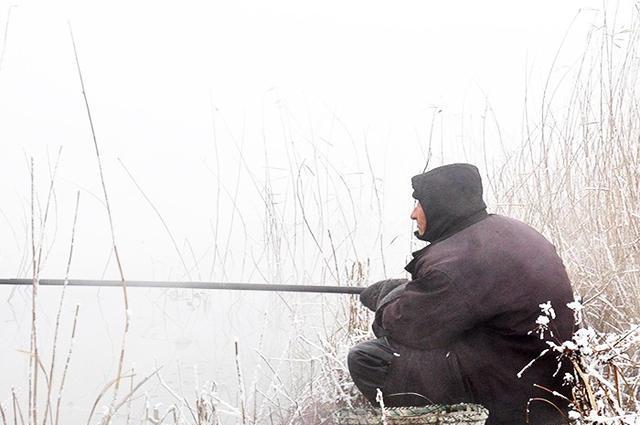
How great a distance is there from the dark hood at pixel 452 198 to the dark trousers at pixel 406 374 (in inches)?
13.6

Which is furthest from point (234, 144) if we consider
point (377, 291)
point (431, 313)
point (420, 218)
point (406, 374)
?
point (431, 313)

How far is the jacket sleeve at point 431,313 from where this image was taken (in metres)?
2.09

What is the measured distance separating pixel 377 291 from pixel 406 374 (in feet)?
1.20

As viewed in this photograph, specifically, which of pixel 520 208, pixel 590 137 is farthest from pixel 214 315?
pixel 590 137

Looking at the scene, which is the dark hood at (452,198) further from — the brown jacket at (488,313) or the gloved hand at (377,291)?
the gloved hand at (377,291)

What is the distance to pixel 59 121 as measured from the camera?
716cm

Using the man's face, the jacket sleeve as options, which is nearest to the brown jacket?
the jacket sleeve

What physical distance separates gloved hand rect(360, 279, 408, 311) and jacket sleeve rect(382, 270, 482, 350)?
0.89 ft

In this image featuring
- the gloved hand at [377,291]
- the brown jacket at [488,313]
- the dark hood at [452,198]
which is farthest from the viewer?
the gloved hand at [377,291]

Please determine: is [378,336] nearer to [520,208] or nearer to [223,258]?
[520,208]

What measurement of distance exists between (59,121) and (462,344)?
577 centimetres

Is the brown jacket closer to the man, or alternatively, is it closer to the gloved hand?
the man

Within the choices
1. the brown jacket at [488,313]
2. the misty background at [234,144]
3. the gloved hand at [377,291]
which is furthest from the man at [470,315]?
the misty background at [234,144]

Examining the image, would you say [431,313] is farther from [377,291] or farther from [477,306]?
[377,291]
